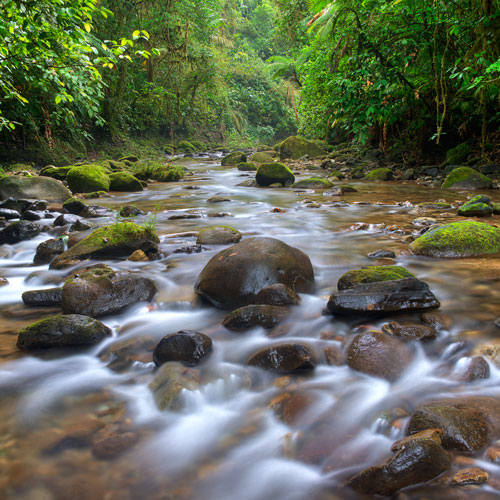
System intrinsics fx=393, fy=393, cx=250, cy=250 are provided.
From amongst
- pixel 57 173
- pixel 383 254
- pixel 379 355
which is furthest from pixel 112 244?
pixel 57 173

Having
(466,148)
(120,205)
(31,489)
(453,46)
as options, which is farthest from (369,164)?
(31,489)

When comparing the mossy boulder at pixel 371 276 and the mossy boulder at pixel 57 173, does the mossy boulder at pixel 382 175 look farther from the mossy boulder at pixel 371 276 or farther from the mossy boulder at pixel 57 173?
the mossy boulder at pixel 371 276

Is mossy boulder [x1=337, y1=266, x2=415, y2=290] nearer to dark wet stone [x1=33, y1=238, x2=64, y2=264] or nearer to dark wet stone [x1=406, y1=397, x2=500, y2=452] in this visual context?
dark wet stone [x1=406, y1=397, x2=500, y2=452]

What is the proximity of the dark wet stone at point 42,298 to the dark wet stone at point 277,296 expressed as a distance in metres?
1.66

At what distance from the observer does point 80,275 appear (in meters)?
3.31

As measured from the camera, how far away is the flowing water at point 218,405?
1.60 m

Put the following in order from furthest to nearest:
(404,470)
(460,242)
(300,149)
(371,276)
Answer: (300,149) → (460,242) → (371,276) → (404,470)

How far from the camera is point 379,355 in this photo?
234cm

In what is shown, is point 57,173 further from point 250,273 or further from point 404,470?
point 404,470

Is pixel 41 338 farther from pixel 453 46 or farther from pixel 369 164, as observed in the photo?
pixel 369 164

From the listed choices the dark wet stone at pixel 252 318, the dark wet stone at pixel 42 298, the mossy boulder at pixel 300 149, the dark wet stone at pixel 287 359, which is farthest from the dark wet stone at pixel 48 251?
the mossy boulder at pixel 300 149

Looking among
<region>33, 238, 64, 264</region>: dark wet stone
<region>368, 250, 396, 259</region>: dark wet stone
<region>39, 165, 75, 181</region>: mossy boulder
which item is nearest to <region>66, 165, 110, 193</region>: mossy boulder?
<region>39, 165, 75, 181</region>: mossy boulder

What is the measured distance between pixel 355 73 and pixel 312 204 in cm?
269

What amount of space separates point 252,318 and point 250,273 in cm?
48
